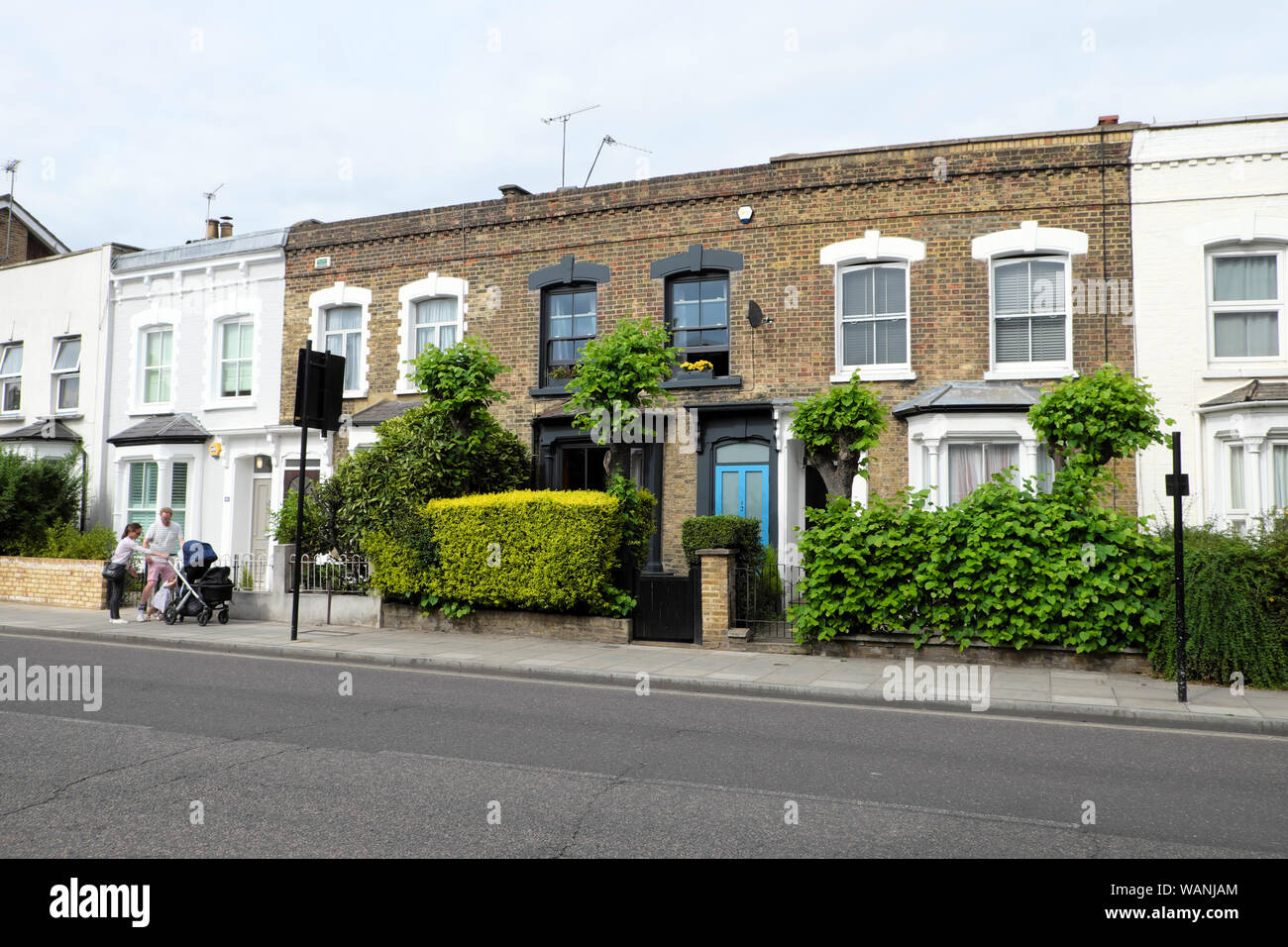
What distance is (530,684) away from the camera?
1057cm

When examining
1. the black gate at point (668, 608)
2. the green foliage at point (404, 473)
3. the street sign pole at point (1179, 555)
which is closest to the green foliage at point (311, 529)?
the green foliage at point (404, 473)

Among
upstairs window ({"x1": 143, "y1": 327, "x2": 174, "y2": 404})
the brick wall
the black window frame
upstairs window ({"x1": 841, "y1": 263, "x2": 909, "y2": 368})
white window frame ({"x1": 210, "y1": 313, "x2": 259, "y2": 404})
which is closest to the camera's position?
upstairs window ({"x1": 841, "y1": 263, "x2": 909, "y2": 368})

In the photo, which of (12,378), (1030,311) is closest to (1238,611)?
(1030,311)

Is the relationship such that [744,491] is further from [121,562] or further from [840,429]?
Result: [121,562]

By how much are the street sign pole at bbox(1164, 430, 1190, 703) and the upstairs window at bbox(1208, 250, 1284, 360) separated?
21.7 ft

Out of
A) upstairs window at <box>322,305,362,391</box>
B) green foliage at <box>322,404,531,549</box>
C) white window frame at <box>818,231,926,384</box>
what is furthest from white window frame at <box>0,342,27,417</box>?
white window frame at <box>818,231,926,384</box>

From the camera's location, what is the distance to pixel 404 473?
15180mm

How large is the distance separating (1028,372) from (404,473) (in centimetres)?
1033

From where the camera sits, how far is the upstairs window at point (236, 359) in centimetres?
2173

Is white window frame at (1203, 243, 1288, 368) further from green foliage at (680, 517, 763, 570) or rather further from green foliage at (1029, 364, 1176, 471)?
green foliage at (680, 517, 763, 570)

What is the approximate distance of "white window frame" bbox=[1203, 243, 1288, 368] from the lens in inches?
577

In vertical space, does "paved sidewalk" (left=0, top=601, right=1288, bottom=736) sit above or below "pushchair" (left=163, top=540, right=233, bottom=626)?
below

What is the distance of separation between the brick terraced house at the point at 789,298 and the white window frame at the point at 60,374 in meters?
8.79
